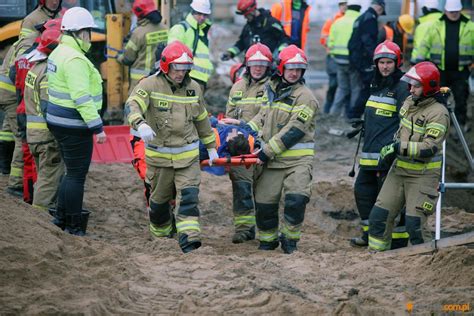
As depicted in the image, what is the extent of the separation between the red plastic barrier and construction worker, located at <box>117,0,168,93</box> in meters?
0.72

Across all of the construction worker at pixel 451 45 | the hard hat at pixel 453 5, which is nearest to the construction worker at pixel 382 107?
the hard hat at pixel 453 5

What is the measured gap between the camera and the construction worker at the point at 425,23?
15.6 metres

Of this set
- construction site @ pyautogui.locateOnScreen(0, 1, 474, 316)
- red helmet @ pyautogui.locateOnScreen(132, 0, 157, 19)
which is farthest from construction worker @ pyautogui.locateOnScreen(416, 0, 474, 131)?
red helmet @ pyautogui.locateOnScreen(132, 0, 157, 19)

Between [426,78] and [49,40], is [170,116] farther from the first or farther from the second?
[426,78]

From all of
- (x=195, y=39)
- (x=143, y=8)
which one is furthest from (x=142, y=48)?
(x=195, y=39)

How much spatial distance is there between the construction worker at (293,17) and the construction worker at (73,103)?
7575mm

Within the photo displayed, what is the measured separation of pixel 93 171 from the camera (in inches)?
501

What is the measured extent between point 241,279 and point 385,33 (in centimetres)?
993

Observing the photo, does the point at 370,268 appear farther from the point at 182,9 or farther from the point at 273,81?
the point at 182,9

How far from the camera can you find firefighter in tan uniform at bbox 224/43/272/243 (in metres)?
10.8

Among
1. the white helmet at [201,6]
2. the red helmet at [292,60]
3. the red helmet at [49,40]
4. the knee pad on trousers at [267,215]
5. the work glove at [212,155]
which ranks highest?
the white helmet at [201,6]

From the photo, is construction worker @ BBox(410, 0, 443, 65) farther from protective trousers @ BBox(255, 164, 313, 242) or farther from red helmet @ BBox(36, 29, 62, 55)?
red helmet @ BBox(36, 29, 62, 55)

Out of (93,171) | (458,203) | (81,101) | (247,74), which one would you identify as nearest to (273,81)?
(247,74)

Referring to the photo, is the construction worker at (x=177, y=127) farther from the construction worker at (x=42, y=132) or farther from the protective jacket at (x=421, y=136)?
the protective jacket at (x=421, y=136)
